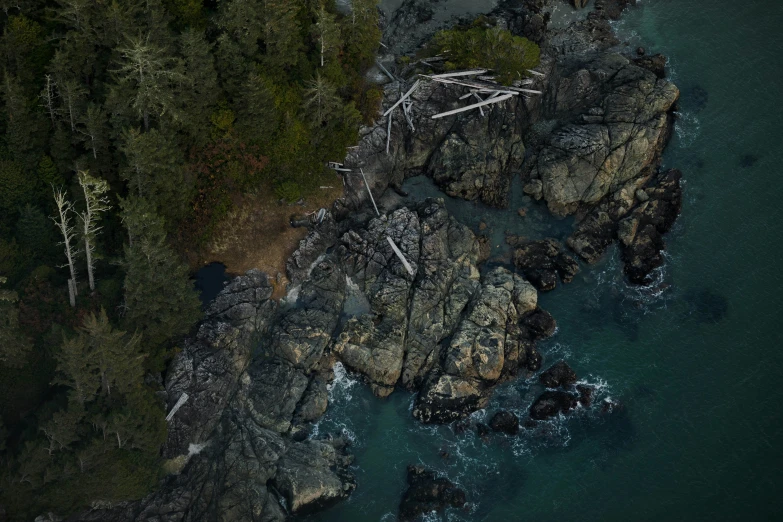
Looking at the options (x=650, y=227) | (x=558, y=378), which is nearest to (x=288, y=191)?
(x=558, y=378)

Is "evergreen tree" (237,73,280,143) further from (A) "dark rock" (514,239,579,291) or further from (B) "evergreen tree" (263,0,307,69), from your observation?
(A) "dark rock" (514,239,579,291)

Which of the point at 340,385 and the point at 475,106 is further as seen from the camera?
the point at 475,106

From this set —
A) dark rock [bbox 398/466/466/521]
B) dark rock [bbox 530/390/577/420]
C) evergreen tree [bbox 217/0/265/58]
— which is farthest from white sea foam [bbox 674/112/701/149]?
evergreen tree [bbox 217/0/265/58]

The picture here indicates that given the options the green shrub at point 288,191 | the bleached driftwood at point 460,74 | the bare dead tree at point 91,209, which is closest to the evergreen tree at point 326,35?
the bleached driftwood at point 460,74

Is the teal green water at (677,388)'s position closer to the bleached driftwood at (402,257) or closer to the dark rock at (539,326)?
the dark rock at (539,326)

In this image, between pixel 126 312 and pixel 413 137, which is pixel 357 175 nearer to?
pixel 413 137

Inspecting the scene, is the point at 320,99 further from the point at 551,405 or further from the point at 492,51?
the point at 551,405
